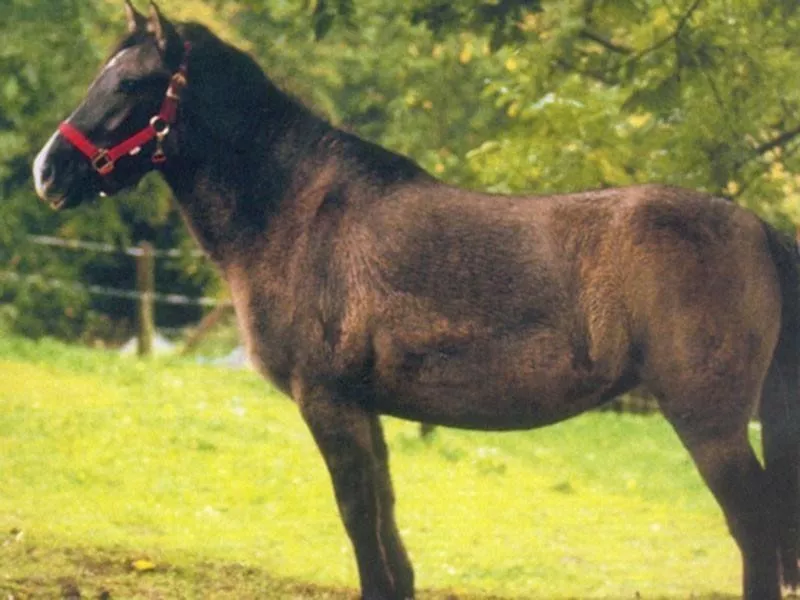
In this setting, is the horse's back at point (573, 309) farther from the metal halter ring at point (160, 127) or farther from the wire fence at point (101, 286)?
the wire fence at point (101, 286)

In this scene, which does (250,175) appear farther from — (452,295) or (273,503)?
(273,503)

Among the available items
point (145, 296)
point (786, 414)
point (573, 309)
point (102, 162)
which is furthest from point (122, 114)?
point (145, 296)

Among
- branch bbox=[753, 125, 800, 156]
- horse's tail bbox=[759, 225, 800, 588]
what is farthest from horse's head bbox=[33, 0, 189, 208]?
branch bbox=[753, 125, 800, 156]

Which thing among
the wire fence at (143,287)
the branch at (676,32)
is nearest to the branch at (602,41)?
the branch at (676,32)

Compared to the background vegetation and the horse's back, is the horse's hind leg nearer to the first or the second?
the horse's back

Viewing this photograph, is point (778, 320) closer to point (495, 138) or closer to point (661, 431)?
point (495, 138)

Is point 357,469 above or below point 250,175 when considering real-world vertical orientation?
below

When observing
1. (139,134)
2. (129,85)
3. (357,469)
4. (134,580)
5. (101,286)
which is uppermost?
(129,85)

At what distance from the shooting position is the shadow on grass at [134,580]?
754 cm

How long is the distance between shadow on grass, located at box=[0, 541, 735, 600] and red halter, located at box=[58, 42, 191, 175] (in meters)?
2.10

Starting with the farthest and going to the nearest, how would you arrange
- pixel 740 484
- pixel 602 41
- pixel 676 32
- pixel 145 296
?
pixel 145 296 → pixel 602 41 → pixel 676 32 → pixel 740 484

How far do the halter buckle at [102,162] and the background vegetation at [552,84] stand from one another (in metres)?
0.89

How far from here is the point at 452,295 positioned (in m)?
6.67

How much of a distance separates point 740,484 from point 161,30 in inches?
123
